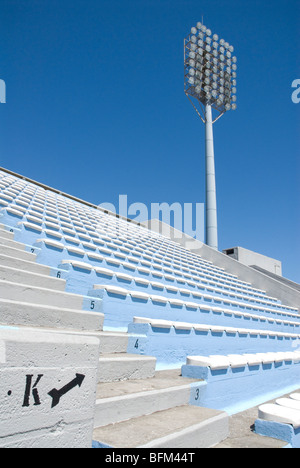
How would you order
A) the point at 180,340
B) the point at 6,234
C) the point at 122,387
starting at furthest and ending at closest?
1. the point at 6,234
2. the point at 180,340
3. the point at 122,387

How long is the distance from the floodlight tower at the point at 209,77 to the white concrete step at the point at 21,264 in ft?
44.1

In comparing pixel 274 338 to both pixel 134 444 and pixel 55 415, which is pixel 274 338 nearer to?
pixel 134 444

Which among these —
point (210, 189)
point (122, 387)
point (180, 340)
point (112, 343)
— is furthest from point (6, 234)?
point (210, 189)

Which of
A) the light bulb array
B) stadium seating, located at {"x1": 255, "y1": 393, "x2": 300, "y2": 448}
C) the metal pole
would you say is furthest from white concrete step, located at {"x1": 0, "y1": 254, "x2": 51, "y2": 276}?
the light bulb array

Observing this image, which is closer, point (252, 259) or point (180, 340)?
point (180, 340)

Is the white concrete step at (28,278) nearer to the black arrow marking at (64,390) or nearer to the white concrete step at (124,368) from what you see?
the white concrete step at (124,368)

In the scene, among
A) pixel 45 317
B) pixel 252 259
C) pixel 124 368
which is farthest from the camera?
pixel 252 259

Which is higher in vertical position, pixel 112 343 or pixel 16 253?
pixel 16 253

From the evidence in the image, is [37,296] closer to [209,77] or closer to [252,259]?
[252,259]

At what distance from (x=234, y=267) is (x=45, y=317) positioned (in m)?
9.75

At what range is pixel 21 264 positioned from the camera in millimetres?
2934

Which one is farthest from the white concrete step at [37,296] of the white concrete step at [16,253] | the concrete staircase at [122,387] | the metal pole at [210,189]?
the metal pole at [210,189]

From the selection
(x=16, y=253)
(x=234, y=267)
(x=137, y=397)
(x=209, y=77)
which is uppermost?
(x=209, y=77)
